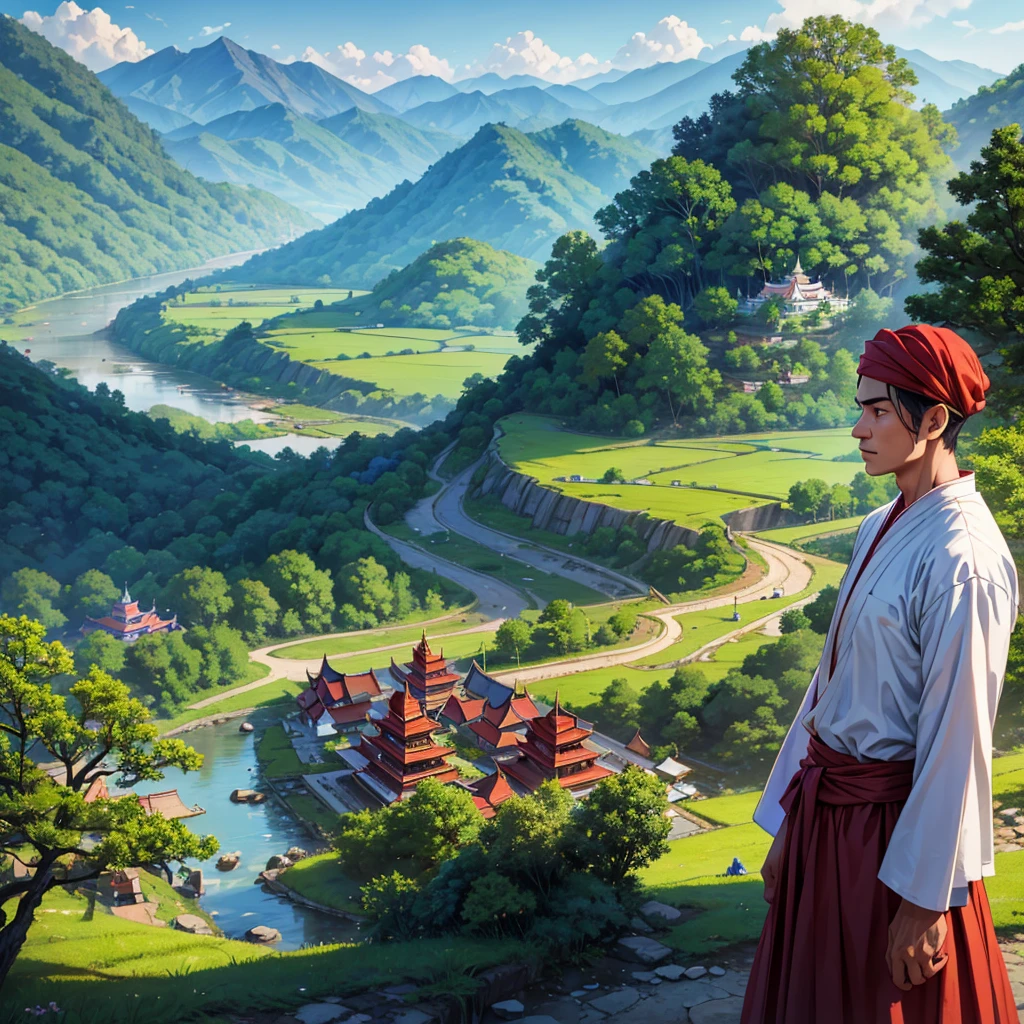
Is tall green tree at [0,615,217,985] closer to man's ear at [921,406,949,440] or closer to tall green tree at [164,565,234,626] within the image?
man's ear at [921,406,949,440]

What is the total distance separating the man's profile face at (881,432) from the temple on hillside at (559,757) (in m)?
12.5

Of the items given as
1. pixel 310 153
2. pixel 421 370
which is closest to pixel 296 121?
pixel 310 153

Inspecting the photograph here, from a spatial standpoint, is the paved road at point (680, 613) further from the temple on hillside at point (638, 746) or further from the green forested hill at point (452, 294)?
the green forested hill at point (452, 294)

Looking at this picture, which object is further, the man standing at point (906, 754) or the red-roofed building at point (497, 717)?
the red-roofed building at point (497, 717)

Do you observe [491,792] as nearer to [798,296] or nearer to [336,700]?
[336,700]

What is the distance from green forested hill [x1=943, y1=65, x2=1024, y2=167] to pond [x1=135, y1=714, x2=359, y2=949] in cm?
2742

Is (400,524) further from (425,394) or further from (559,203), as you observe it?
(559,203)

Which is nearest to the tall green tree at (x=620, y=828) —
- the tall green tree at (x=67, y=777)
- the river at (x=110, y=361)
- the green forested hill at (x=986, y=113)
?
the tall green tree at (x=67, y=777)

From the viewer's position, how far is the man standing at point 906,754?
2.03 meters

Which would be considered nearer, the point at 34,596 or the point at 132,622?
the point at 132,622

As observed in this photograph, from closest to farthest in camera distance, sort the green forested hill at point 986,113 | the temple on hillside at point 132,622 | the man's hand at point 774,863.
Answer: the man's hand at point 774,863 < the temple on hillside at point 132,622 < the green forested hill at point 986,113

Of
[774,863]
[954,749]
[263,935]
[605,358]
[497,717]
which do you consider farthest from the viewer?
[605,358]

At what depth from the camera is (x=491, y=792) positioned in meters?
14.1

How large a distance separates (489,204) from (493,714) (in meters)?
66.6
